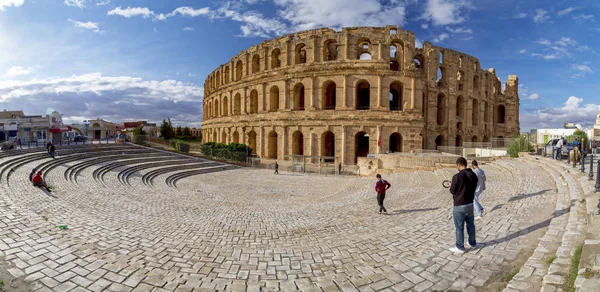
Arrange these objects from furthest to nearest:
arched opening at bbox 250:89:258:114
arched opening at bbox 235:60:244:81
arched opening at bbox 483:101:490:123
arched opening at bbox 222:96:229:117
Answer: arched opening at bbox 222:96:229:117, arched opening at bbox 235:60:244:81, arched opening at bbox 483:101:490:123, arched opening at bbox 250:89:258:114

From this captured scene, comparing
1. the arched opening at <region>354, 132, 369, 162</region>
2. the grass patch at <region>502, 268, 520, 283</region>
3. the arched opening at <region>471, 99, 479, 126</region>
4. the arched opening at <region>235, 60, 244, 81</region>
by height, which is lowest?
the grass patch at <region>502, 268, 520, 283</region>

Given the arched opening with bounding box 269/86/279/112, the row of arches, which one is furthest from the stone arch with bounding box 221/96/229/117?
the arched opening with bounding box 269/86/279/112

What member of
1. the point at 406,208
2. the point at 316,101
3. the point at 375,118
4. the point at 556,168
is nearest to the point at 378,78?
the point at 375,118

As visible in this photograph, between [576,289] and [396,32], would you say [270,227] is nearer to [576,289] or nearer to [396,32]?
[576,289]

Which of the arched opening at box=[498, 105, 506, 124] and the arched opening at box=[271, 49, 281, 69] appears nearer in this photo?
the arched opening at box=[271, 49, 281, 69]

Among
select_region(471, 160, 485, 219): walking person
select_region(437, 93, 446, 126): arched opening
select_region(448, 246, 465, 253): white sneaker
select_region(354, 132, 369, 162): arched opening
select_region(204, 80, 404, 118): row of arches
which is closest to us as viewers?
select_region(448, 246, 465, 253): white sneaker

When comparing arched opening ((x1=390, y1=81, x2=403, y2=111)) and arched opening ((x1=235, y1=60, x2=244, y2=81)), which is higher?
arched opening ((x1=235, y1=60, x2=244, y2=81))

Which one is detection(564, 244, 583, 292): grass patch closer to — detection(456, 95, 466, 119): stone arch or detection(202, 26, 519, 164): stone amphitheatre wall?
detection(202, 26, 519, 164): stone amphitheatre wall

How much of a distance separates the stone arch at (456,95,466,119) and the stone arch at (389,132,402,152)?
956cm

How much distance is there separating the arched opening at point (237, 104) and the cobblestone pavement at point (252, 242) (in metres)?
27.3

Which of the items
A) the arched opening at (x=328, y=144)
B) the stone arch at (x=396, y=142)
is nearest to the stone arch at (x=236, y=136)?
the arched opening at (x=328, y=144)

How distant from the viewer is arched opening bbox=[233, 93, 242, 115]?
121 ft

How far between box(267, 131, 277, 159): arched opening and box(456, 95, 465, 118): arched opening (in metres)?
23.2

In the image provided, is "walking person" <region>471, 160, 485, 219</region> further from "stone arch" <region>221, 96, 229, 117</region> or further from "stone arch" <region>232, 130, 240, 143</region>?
"stone arch" <region>221, 96, 229, 117</region>
